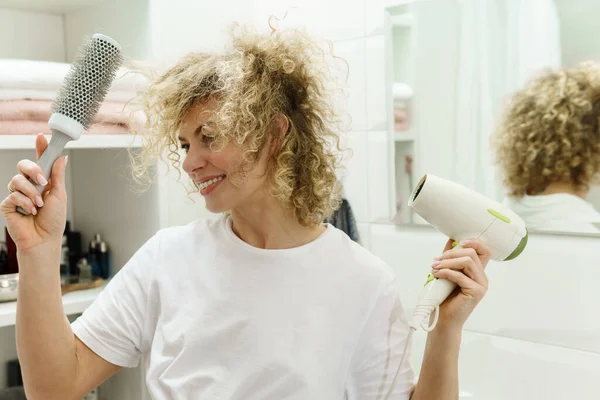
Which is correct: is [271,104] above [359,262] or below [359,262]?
above

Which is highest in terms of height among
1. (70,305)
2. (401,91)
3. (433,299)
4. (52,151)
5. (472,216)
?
(401,91)

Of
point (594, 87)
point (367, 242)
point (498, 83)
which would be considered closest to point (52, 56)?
point (367, 242)

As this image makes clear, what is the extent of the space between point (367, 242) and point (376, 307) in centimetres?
62

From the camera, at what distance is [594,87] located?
1.33 meters

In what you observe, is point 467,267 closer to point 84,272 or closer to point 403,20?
point 403,20

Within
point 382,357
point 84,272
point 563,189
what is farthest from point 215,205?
point 84,272

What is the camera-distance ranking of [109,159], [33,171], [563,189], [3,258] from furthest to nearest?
1. [109,159]
2. [3,258]
3. [563,189]
4. [33,171]

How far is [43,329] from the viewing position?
1.10 metres

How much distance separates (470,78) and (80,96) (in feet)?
2.85

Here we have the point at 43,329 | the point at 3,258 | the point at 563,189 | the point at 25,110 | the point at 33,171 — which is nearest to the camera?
the point at 33,171

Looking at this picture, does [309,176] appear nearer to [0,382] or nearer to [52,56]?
[52,56]

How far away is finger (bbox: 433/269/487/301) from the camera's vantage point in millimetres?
1012

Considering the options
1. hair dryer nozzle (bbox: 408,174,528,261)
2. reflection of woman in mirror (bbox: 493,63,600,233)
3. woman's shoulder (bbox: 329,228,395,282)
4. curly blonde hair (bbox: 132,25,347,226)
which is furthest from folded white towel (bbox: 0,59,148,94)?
reflection of woman in mirror (bbox: 493,63,600,233)

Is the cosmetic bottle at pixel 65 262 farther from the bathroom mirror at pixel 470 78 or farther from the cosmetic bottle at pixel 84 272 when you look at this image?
the bathroom mirror at pixel 470 78
